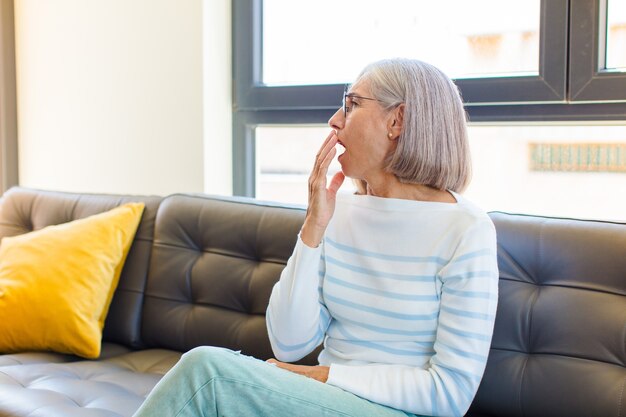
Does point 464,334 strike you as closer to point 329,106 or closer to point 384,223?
point 384,223

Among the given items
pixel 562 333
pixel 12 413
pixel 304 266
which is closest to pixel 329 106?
pixel 304 266

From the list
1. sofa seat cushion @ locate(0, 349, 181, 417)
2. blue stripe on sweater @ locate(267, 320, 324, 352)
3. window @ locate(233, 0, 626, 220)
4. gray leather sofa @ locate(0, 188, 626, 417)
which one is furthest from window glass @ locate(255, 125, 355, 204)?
blue stripe on sweater @ locate(267, 320, 324, 352)

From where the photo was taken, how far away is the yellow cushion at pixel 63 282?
218cm

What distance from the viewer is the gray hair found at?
1.61 metres

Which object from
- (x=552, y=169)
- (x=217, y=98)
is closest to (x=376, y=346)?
(x=552, y=169)

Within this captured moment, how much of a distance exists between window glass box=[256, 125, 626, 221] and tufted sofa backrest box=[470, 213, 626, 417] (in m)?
0.45

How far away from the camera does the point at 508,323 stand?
1713mm

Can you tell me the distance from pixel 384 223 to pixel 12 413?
965 mm

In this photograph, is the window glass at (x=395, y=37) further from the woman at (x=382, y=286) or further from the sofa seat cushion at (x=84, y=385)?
the sofa seat cushion at (x=84, y=385)

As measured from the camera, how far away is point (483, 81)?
88.1 inches

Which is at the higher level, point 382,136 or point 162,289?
point 382,136

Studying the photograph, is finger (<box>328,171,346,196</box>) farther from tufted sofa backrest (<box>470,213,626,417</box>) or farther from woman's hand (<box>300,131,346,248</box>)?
tufted sofa backrest (<box>470,213,626,417</box>)

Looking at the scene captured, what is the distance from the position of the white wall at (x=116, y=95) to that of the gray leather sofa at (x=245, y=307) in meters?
0.35

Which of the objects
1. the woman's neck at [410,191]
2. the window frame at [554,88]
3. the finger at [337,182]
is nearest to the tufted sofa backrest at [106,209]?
the window frame at [554,88]
